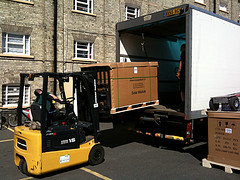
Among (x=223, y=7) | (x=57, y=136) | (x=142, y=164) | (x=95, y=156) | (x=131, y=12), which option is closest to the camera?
(x=57, y=136)

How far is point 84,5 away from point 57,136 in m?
11.7

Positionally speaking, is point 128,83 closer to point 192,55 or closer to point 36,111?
point 192,55

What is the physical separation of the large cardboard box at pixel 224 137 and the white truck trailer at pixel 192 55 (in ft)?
1.87

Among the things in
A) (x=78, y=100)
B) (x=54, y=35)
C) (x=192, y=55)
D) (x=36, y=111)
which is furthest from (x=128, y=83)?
(x=54, y=35)

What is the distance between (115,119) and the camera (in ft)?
24.7

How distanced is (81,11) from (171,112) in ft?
33.8

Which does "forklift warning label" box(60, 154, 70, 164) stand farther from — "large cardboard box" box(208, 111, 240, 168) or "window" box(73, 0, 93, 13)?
"window" box(73, 0, 93, 13)

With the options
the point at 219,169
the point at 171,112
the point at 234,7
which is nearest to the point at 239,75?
the point at 171,112

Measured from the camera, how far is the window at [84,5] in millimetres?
14661

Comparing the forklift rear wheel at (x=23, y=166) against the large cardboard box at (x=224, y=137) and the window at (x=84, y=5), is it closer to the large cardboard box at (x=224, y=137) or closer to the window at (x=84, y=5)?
the large cardboard box at (x=224, y=137)

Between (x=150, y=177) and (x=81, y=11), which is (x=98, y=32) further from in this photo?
(x=150, y=177)

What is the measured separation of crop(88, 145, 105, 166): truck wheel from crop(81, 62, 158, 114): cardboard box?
86 cm

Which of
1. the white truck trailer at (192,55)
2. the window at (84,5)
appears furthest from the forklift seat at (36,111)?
the window at (84,5)

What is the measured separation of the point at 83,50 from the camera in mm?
14844
